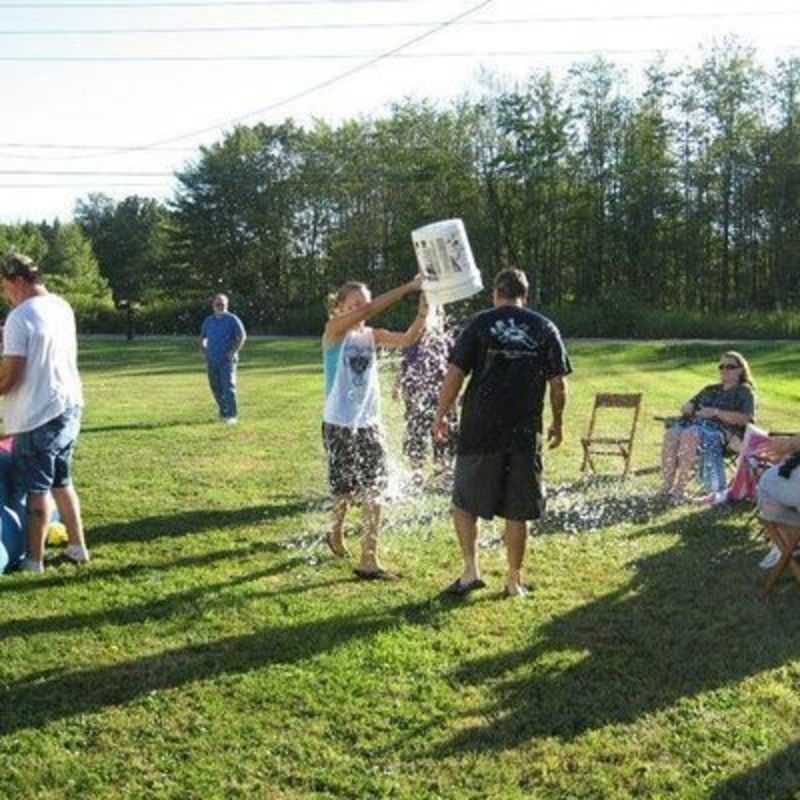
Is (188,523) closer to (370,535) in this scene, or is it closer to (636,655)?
(370,535)

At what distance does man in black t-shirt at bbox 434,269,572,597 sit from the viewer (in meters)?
5.33

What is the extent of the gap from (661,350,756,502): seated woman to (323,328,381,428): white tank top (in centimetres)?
315

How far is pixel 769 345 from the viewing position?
29.4 metres

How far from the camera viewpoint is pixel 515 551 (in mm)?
5562

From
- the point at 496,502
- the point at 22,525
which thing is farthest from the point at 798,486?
the point at 22,525

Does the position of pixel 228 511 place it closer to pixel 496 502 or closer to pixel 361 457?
pixel 361 457

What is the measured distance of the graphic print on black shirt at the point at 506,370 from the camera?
532cm

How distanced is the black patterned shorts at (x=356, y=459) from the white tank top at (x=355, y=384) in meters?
0.05

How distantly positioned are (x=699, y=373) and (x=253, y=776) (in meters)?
19.3

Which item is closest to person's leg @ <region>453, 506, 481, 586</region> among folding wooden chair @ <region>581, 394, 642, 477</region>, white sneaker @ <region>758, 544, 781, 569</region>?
white sneaker @ <region>758, 544, 781, 569</region>

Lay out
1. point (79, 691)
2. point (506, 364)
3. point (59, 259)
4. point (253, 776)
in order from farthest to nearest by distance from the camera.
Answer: point (59, 259) → point (506, 364) → point (79, 691) → point (253, 776)

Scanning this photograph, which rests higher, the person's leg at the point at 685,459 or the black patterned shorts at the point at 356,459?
the black patterned shorts at the point at 356,459

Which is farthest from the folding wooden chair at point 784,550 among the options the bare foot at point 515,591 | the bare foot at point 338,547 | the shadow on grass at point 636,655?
the bare foot at point 338,547

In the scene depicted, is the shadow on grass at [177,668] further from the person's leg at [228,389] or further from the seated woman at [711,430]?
the person's leg at [228,389]
